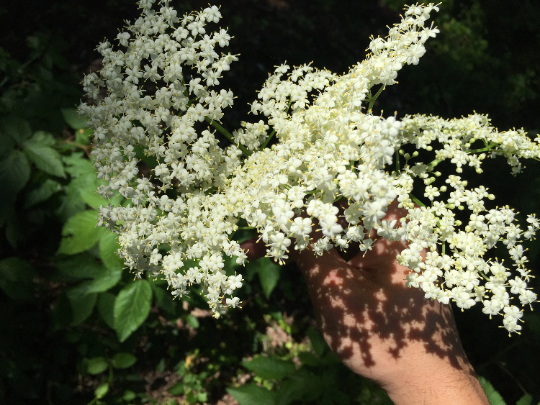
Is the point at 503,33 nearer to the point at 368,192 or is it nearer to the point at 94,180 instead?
the point at 368,192

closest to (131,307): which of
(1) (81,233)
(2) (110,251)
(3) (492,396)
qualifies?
(2) (110,251)

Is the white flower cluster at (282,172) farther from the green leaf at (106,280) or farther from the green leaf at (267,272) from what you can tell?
the green leaf at (267,272)

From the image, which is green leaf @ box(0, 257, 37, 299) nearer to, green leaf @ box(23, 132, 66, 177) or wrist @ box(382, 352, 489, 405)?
green leaf @ box(23, 132, 66, 177)

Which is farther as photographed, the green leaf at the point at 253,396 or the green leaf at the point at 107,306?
the green leaf at the point at 253,396

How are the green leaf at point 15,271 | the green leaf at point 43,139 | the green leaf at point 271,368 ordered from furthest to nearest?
the green leaf at point 271,368
the green leaf at point 43,139
the green leaf at point 15,271

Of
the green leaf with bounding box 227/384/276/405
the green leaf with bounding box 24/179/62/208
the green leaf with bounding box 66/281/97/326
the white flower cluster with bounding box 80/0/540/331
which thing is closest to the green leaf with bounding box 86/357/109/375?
the green leaf with bounding box 66/281/97/326

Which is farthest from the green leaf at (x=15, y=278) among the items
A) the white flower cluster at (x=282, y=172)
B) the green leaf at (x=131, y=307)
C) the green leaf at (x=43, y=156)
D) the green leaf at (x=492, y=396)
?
the green leaf at (x=492, y=396)
